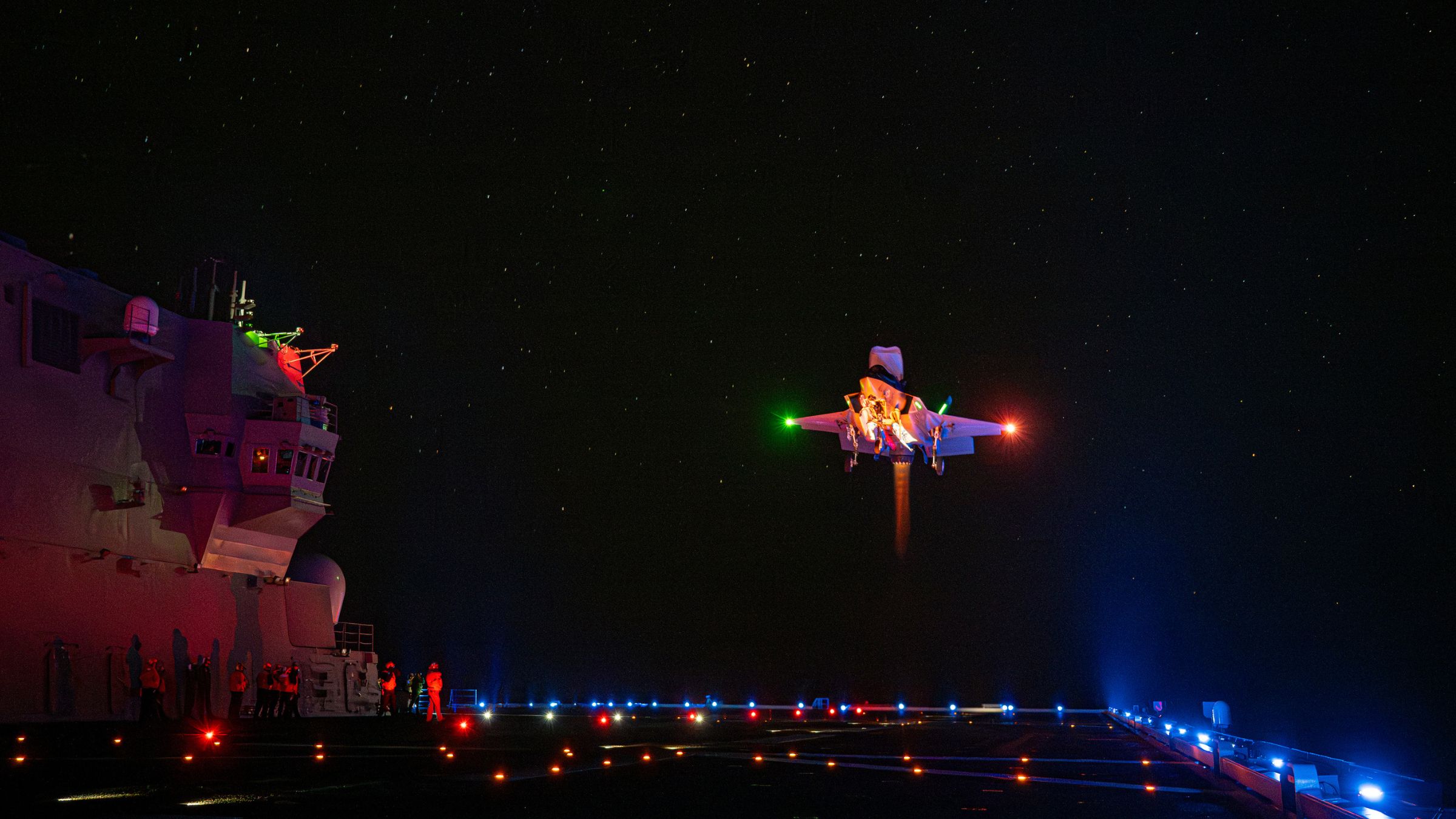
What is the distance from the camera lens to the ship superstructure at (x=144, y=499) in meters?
31.0

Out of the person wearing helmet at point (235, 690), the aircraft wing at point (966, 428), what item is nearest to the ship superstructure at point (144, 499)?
the person wearing helmet at point (235, 690)

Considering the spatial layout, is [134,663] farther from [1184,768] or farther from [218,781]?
[1184,768]

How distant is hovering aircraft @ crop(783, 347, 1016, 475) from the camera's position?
5328 cm

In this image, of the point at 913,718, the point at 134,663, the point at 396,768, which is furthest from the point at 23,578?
the point at 913,718

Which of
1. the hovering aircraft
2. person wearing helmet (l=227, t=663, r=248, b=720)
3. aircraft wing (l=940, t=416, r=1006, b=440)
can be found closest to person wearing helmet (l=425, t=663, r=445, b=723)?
person wearing helmet (l=227, t=663, r=248, b=720)

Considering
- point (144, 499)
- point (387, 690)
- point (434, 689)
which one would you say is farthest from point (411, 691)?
point (144, 499)

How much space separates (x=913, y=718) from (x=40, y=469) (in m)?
40.5

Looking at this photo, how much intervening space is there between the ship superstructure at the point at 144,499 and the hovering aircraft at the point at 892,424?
24750mm

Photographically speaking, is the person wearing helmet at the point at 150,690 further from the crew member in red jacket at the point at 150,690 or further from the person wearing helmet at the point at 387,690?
the person wearing helmet at the point at 387,690

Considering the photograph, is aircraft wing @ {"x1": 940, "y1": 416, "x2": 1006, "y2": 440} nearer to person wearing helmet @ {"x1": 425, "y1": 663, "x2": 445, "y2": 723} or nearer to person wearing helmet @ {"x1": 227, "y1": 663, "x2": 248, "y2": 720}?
person wearing helmet @ {"x1": 425, "y1": 663, "x2": 445, "y2": 723}

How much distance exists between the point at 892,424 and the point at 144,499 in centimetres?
3306

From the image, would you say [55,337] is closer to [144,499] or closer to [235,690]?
[144,499]

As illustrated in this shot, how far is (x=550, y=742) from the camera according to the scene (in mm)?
26516

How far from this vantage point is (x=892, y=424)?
54438 mm
